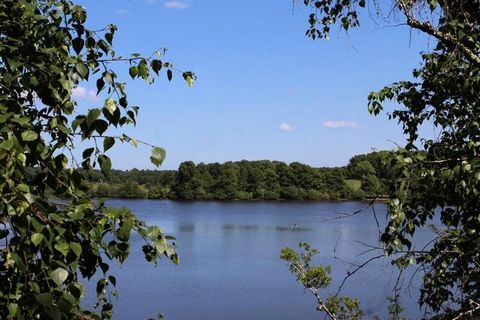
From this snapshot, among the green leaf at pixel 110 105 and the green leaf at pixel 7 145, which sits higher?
the green leaf at pixel 110 105

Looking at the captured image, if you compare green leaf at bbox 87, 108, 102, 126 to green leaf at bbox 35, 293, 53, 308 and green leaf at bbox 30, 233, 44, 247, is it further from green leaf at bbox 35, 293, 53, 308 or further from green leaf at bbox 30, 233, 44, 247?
green leaf at bbox 35, 293, 53, 308

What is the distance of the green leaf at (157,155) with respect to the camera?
1723 mm

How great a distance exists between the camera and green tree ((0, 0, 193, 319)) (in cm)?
141

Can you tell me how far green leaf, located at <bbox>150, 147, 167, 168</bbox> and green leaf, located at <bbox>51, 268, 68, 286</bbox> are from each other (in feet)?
1.53

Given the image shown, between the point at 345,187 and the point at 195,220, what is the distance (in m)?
34.0

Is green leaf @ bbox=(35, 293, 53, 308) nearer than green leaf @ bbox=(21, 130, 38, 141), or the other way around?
green leaf @ bbox=(35, 293, 53, 308)

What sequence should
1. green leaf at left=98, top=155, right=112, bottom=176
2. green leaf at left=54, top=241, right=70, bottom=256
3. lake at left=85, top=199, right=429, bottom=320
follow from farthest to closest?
lake at left=85, top=199, right=429, bottom=320 → green leaf at left=98, top=155, right=112, bottom=176 → green leaf at left=54, top=241, right=70, bottom=256

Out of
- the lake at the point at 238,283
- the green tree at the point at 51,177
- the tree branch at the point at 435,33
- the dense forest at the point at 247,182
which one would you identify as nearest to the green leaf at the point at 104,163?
Answer: the green tree at the point at 51,177

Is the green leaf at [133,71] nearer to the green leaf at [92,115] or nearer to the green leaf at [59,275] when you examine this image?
the green leaf at [92,115]

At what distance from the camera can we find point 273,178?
87.4 m

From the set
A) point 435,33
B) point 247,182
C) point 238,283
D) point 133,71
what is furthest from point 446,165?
point 247,182

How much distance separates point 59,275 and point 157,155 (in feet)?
1.63

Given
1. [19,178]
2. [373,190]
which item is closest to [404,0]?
[373,190]

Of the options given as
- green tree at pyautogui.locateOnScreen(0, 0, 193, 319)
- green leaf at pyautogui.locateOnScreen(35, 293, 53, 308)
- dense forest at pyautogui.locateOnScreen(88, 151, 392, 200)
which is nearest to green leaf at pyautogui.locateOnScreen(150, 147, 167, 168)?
green tree at pyautogui.locateOnScreen(0, 0, 193, 319)
